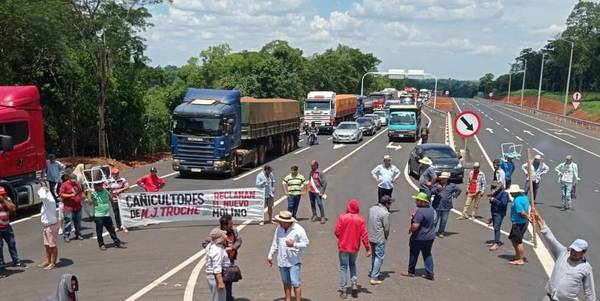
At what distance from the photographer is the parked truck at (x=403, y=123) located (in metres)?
43.3

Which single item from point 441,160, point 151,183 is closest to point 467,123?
point 441,160

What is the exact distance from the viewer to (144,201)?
604 inches

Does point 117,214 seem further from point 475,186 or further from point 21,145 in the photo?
point 475,186

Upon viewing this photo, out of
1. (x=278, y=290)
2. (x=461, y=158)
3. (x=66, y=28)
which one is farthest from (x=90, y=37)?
(x=278, y=290)

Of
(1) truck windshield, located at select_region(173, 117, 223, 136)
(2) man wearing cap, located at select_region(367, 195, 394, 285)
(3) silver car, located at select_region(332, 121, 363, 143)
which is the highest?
(1) truck windshield, located at select_region(173, 117, 223, 136)

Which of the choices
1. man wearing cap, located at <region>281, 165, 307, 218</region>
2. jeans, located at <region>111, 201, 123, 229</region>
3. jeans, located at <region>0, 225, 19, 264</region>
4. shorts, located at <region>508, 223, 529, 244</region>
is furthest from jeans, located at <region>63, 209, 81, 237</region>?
shorts, located at <region>508, 223, 529, 244</region>

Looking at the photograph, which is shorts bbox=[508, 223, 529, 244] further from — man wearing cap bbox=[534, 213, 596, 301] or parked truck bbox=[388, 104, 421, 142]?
parked truck bbox=[388, 104, 421, 142]

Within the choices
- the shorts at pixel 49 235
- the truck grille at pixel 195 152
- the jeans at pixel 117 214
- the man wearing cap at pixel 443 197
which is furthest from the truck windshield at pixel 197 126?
the shorts at pixel 49 235

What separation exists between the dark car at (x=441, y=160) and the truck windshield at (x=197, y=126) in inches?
336

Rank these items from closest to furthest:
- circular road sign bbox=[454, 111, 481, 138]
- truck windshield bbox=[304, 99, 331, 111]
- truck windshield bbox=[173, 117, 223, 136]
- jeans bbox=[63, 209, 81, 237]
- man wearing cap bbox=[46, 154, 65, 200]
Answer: jeans bbox=[63, 209, 81, 237]
man wearing cap bbox=[46, 154, 65, 200]
circular road sign bbox=[454, 111, 481, 138]
truck windshield bbox=[173, 117, 223, 136]
truck windshield bbox=[304, 99, 331, 111]

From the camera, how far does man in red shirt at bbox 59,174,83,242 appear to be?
13.3 m

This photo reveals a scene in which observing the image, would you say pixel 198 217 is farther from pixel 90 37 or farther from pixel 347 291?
pixel 90 37

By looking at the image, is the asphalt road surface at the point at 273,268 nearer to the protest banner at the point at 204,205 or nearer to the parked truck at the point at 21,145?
the protest banner at the point at 204,205

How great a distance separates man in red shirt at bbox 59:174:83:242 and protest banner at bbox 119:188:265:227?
6.82ft
